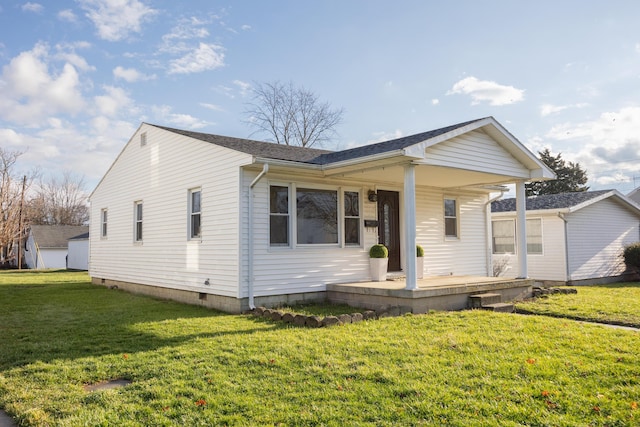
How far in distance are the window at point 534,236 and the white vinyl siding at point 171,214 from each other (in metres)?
11.5

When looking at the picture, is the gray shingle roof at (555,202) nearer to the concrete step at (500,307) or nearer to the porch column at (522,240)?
the porch column at (522,240)

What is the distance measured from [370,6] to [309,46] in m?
3.37

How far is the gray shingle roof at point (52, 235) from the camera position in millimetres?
37281

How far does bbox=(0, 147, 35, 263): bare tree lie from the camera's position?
1244 inches

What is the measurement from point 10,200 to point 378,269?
1260 inches

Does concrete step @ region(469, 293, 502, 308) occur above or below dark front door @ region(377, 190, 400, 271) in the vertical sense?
below

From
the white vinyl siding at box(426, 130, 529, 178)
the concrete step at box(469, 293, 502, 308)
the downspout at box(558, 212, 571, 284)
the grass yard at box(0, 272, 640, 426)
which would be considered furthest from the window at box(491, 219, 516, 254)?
the grass yard at box(0, 272, 640, 426)

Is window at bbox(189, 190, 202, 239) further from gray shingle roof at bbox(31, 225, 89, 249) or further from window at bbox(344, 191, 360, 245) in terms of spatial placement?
gray shingle roof at bbox(31, 225, 89, 249)

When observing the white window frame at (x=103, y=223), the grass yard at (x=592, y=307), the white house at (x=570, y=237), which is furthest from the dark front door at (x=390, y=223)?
the white window frame at (x=103, y=223)

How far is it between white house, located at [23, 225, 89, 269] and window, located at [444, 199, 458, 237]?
34.0 m

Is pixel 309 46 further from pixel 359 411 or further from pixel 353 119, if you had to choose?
pixel 353 119

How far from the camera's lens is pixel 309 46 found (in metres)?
14.8

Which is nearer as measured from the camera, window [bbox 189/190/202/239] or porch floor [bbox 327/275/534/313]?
porch floor [bbox 327/275/534/313]

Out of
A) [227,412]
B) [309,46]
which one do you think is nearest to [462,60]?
[309,46]
